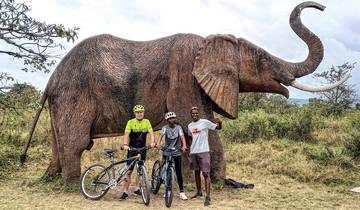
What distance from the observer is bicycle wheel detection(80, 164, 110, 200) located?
7434mm

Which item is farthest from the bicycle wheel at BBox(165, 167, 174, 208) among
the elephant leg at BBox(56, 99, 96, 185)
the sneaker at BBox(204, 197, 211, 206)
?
the elephant leg at BBox(56, 99, 96, 185)

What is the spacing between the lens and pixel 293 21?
27.5ft

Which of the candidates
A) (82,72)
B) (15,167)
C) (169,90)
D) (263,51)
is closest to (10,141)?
(15,167)

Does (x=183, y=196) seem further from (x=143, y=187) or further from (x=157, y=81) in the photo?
(x=157, y=81)

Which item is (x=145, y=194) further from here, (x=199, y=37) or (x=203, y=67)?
(x=199, y=37)

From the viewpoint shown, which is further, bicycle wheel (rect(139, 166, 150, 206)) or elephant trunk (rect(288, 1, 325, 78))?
elephant trunk (rect(288, 1, 325, 78))

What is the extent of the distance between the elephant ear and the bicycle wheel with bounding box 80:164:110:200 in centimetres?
215

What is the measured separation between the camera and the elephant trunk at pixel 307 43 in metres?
8.34

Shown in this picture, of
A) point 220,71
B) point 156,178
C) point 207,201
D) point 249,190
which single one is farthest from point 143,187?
point 220,71

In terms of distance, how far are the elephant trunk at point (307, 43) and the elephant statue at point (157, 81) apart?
0.02 metres

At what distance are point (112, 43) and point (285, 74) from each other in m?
3.07

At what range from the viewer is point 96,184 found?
297 inches

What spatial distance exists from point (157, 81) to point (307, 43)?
8.84ft

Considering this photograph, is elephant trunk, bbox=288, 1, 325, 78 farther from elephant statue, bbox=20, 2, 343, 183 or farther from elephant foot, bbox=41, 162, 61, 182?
elephant foot, bbox=41, 162, 61, 182
